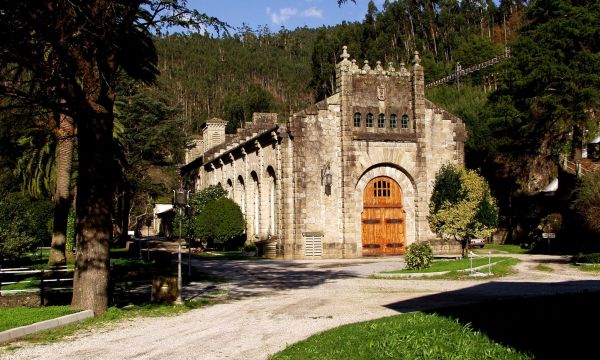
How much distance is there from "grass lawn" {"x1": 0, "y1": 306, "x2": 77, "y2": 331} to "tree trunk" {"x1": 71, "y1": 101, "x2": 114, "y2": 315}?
787mm

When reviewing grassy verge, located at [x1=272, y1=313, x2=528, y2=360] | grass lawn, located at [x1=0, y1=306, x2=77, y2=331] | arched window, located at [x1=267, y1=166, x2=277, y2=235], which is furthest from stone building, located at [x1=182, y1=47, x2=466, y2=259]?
grassy verge, located at [x1=272, y1=313, x2=528, y2=360]

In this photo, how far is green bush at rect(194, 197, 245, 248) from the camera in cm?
4269

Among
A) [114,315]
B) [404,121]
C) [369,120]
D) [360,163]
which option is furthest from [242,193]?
[114,315]

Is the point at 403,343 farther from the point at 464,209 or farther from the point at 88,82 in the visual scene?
the point at 464,209

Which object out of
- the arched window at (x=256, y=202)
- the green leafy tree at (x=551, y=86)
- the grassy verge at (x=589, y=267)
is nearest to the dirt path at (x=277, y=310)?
the grassy verge at (x=589, y=267)

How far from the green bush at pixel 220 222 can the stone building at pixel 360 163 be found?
484 centimetres

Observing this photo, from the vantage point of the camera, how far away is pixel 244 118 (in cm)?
11400

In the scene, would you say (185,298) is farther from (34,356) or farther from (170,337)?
(34,356)

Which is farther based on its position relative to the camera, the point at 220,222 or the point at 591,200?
the point at 220,222

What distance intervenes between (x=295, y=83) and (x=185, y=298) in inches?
5203

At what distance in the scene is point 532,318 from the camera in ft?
36.4

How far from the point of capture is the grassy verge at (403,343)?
8969mm

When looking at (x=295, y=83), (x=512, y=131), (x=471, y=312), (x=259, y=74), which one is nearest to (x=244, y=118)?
(x=295, y=83)

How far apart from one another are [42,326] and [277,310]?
5.22 m
